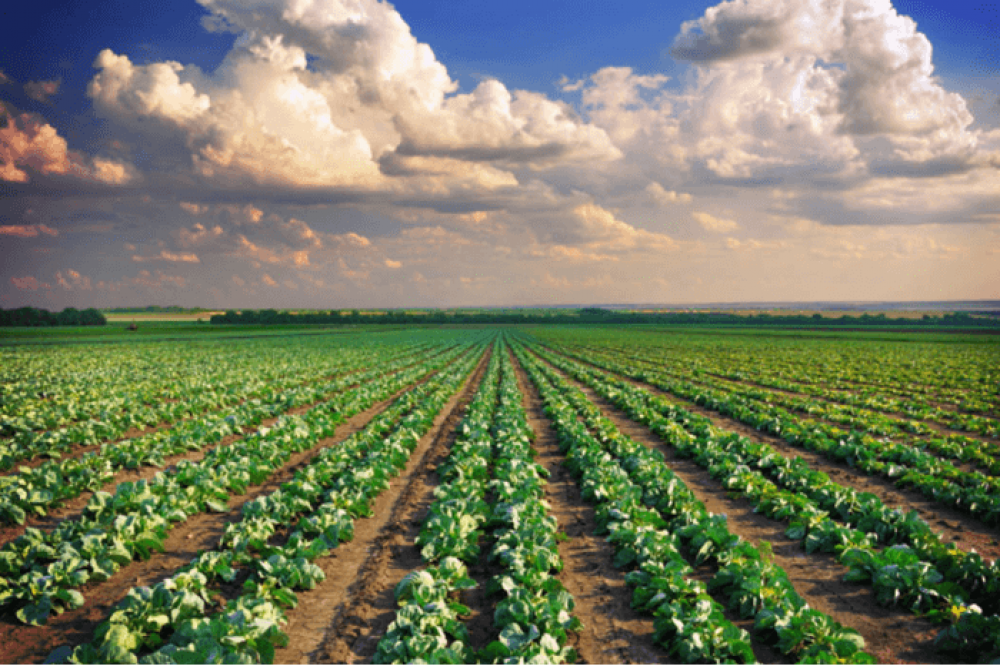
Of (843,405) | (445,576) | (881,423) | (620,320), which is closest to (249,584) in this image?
(445,576)

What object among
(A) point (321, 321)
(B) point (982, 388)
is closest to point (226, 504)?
(B) point (982, 388)

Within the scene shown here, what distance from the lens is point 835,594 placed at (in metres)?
6.97

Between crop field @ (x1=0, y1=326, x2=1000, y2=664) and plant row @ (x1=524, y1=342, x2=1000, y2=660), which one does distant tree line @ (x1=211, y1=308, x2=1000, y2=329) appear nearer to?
crop field @ (x1=0, y1=326, x2=1000, y2=664)

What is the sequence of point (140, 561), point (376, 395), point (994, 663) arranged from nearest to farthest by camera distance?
point (994, 663) < point (140, 561) < point (376, 395)

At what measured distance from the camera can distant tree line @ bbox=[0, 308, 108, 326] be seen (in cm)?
11450

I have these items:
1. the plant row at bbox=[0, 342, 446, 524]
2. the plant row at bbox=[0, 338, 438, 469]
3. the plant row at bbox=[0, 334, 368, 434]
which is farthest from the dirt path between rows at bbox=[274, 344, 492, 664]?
the plant row at bbox=[0, 334, 368, 434]

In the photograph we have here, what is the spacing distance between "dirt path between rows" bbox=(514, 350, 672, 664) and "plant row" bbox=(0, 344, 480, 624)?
245 inches

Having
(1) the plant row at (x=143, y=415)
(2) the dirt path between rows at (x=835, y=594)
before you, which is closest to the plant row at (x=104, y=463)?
(1) the plant row at (x=143, y=415)

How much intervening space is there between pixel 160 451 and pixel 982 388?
37052 mm

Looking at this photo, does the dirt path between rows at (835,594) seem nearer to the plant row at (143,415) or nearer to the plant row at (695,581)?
the plant row at (695,581)

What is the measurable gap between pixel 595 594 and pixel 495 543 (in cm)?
197

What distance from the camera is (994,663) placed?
16.7 feet

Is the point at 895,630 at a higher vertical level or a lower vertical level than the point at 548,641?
lower

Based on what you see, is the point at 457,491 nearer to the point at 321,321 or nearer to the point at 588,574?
the point at 588,574
